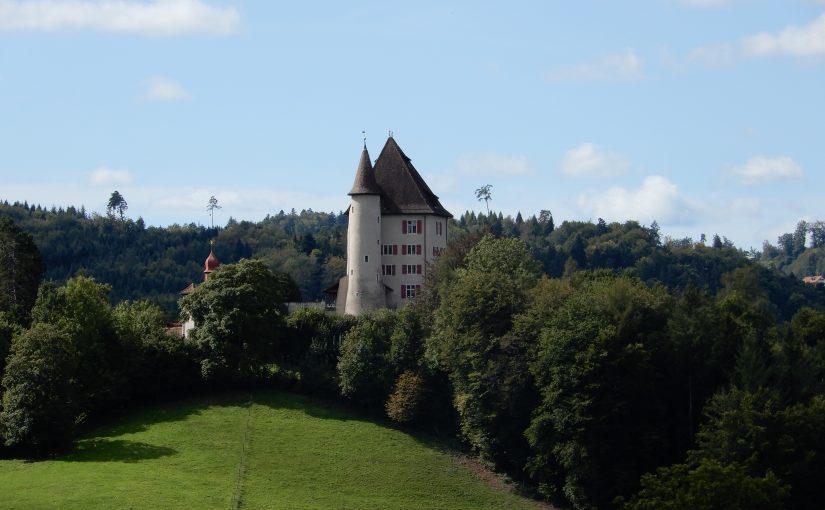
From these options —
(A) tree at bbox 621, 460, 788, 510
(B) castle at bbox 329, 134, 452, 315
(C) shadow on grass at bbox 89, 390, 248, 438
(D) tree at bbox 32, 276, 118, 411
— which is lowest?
(A) tree at bbox 621, 460, 788, 510

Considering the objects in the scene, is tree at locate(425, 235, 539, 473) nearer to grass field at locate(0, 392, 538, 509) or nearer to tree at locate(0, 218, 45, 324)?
grass field at locate(0, 392, 538, 509)

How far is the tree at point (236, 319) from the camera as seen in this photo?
262 ft

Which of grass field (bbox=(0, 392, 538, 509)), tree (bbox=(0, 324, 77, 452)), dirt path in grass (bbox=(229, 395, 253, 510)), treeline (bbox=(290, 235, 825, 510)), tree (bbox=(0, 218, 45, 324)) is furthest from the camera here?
tree (bbox=(0, 218, 45, 324))

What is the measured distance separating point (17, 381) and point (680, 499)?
1423 inches

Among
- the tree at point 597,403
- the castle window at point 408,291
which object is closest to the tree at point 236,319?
the castle window at point 408,291

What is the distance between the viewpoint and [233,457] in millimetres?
71625

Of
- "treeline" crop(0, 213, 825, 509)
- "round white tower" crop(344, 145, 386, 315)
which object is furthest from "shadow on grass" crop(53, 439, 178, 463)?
"round white tower" crop(344, 145, 386, 315)

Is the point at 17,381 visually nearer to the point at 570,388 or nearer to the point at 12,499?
the point at 12,499

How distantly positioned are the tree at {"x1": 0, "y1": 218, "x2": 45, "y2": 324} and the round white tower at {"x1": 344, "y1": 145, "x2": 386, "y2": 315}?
2141cm

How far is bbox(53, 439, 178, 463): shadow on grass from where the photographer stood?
70625mm

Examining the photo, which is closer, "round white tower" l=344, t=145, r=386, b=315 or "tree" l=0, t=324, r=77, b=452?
"tree" l=0, t=324, r=77, b=452

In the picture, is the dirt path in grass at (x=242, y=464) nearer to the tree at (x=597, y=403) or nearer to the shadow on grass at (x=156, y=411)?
the shadow on grass at (x=156, y=411)

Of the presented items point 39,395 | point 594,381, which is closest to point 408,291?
point 594,381

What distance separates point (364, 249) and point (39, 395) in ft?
84.9
